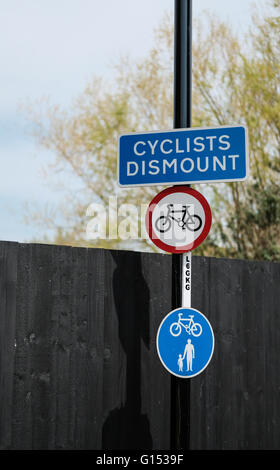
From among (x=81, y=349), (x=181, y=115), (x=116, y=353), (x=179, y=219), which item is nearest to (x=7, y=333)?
(x=81, y=349)

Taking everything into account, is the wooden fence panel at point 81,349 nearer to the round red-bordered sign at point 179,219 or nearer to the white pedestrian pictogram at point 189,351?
the round red-bordered sign at point 179,219

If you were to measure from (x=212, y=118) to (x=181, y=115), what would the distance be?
33.4ft

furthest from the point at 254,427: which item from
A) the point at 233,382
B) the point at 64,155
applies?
the point at 64,155

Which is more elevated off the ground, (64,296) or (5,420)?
(64,296)

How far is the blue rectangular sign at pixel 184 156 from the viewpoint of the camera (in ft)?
14.3

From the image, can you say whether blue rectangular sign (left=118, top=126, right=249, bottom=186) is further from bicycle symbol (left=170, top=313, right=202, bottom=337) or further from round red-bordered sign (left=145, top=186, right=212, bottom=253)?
Result: bicycle symbol (left=170, top=313, right=202, bottom=337)

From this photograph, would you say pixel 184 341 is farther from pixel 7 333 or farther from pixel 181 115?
pixel 181 115

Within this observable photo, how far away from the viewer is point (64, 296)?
5141 mm

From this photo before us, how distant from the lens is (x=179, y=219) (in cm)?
442

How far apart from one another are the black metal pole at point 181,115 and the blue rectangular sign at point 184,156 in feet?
0.49

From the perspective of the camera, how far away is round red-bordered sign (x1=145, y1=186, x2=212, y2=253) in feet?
14.3

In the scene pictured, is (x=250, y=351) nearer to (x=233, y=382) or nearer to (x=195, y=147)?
(x=233, y=382)

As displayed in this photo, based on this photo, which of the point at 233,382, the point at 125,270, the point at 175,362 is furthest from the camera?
the point at 233,382

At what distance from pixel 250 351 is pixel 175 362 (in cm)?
225
